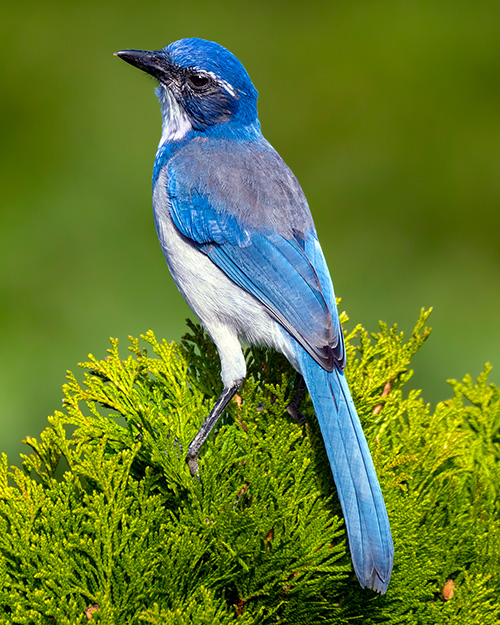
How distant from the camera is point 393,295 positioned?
3.66 metres

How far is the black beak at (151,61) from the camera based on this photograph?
2434 mm

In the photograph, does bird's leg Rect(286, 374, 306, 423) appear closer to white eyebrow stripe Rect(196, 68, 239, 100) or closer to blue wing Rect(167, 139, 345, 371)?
blue wing Rect(167, 139, 345, 371)

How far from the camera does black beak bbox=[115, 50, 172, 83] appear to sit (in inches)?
95.8

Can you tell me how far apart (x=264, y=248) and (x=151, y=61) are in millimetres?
787

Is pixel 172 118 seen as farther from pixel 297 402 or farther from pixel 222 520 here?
pixel 222 520

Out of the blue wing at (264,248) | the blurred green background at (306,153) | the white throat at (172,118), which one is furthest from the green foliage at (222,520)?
the blurred green background at (306,153)

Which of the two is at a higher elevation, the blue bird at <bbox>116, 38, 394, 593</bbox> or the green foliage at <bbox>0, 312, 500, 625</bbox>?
the blue bird at <bbox>116, 38, 394, 593</bbox>

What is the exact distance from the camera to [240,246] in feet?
6.94

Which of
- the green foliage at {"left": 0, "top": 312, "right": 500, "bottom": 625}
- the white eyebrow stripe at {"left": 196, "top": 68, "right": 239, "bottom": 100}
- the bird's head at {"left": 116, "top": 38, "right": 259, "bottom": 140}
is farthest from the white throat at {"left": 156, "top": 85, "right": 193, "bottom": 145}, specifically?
the green foliage at {"left": 0, "top": 312, "right": 500, "bottom": 625}

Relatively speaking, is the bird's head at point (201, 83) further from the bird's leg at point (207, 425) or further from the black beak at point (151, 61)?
the bird's leg at point (207, 425)

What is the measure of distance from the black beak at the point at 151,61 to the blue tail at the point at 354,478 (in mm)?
1158

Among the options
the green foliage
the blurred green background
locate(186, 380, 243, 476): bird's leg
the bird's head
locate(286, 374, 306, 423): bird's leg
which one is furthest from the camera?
the blurred green background

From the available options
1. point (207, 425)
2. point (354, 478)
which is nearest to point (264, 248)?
point (207, 425)

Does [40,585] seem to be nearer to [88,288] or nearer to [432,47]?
[88,288]
